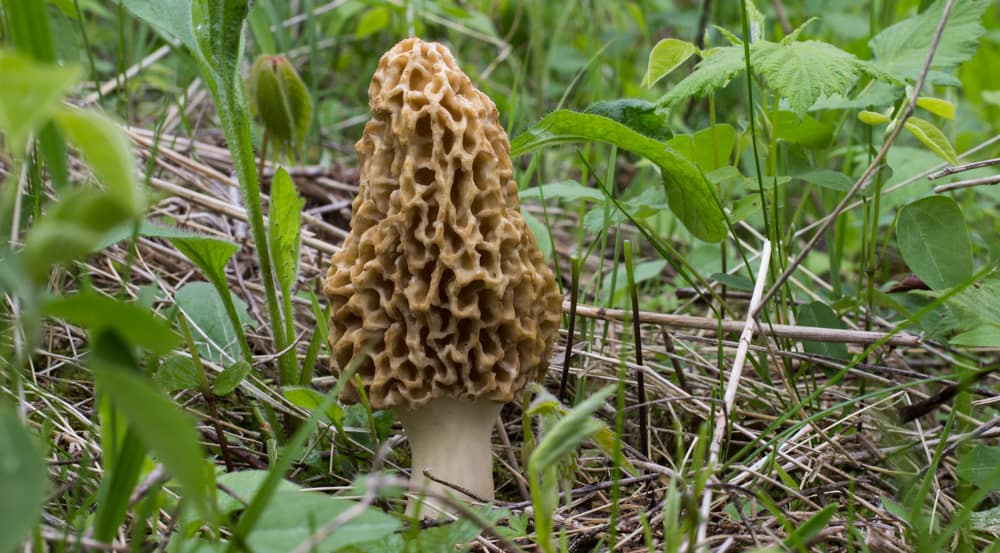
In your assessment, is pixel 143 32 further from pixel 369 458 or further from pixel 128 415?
pixel 128 415

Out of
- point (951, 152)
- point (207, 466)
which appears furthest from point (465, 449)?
point (951, 152)

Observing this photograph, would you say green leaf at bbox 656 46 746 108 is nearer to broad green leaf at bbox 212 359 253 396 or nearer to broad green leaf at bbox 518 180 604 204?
broad green leaf at bbox 518 180 604 204

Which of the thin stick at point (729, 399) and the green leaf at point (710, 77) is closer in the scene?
the thin stick at point (729, 399)

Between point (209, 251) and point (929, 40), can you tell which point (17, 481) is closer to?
point (209, 251)

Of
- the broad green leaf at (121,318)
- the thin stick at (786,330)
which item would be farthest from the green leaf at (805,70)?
the broad green leaf at (121,318)

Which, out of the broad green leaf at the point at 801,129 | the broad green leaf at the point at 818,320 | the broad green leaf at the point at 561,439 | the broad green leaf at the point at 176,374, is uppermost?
the broad green leaf at the point at 801,129

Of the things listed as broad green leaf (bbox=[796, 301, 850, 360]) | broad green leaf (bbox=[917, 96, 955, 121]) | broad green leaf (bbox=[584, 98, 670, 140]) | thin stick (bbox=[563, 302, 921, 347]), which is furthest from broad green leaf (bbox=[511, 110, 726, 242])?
broad green leaf (bbox=[917, 96, 955, 121])

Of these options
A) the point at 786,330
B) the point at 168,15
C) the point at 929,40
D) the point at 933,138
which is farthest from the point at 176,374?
the point at 929,40

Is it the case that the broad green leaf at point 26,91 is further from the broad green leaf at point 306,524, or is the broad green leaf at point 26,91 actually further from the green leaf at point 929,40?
the green leaf at point 929,40
